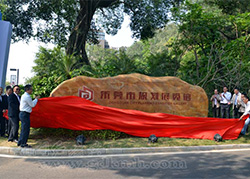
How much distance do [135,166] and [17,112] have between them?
162 inches

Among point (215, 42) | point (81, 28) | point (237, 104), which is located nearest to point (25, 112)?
point (237, 104)

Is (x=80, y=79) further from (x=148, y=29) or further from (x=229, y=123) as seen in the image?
(x=148, y=29)

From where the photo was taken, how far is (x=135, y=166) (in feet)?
17.5

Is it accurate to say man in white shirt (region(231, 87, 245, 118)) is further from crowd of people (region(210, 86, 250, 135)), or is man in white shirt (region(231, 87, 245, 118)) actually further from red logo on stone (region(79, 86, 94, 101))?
red logo on stone (region(79, 86, 94, 101))

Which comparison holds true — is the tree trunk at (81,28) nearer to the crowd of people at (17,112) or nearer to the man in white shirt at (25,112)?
the crowd of people at (17,112)

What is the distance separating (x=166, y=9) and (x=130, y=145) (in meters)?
10.9

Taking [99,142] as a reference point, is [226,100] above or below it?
above

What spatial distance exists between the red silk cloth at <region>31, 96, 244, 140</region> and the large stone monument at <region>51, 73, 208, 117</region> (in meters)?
0.63

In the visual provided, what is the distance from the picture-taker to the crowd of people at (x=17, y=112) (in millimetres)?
6465

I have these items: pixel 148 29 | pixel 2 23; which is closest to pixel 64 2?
pixel 2 23

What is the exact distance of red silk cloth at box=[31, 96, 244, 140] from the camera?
7531 mm

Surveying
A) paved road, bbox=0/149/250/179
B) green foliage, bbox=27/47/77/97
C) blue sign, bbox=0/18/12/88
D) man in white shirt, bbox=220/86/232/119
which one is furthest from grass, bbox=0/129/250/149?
blue sign, bbox=0/18/12/88

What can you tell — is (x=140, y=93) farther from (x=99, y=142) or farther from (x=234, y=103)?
(x=234, y=103)

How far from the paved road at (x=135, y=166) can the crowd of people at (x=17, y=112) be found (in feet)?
2.79
